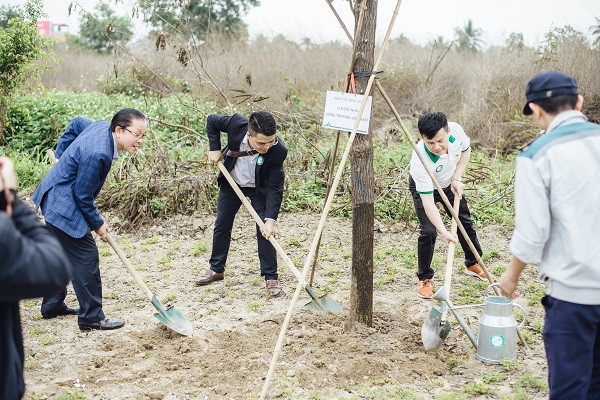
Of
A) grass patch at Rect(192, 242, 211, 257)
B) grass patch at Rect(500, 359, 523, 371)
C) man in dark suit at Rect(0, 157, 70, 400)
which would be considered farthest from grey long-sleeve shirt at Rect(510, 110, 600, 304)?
grass patch at Rect(192, 242, 211, 257)

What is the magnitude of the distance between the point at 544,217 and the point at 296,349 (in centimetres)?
229

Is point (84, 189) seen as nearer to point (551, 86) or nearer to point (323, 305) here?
point (323, 305)

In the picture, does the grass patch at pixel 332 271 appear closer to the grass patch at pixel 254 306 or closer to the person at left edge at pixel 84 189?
the grass patch at pixel 254 306

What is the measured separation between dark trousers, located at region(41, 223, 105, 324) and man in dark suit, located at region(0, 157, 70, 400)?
8.13 ft

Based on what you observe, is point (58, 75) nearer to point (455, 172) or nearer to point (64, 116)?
point (64, 116)

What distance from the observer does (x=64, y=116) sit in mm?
10484

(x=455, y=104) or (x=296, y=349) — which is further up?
(x=455, y=104)

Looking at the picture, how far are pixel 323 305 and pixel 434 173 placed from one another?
146 cm

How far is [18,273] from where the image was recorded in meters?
1.74

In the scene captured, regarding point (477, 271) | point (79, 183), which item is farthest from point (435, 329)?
point (79, 183)

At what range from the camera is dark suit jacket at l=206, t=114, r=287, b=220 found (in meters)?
5.08

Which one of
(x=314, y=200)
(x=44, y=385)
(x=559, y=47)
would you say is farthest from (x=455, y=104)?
(x=44, y=385)

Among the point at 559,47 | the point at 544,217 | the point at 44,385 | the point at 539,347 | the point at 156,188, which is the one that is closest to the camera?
the point at 544,217

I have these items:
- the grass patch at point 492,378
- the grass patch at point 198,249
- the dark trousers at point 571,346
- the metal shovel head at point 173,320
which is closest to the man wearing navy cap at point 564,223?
the dark trousers at point 571,346
